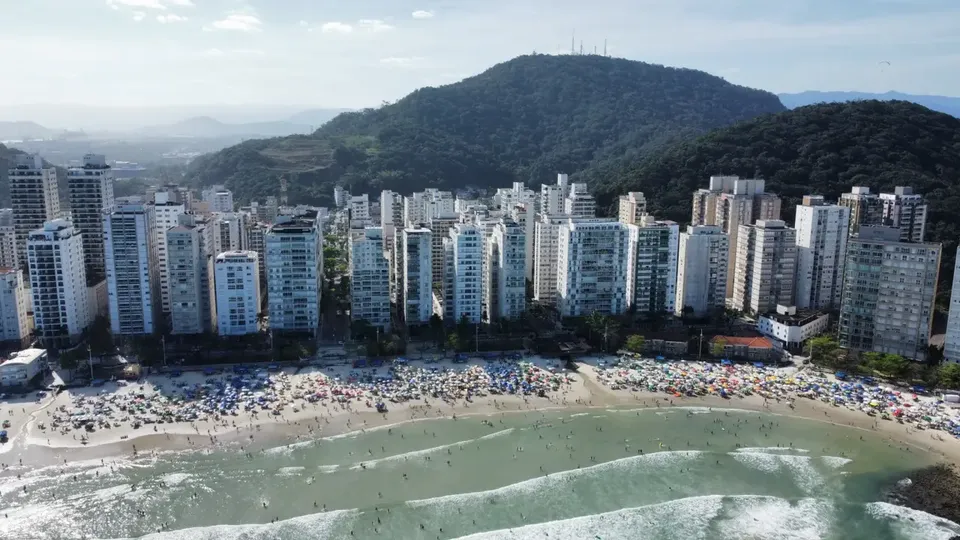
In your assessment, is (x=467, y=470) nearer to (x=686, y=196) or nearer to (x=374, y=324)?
(x=374, y=324)

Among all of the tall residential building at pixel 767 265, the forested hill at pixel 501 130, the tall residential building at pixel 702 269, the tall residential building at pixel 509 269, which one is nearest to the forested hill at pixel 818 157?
the tall residential building at pixel 767 265

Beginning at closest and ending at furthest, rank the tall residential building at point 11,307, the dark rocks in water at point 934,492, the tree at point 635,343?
the dark rocks in water at point 934,492 < the tall residential building at point 11,307 < the tree at point 635,343

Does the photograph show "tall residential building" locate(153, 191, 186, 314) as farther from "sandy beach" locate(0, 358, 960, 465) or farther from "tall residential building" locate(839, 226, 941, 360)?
"tall residential building" locate(839, 226, 941, 360)

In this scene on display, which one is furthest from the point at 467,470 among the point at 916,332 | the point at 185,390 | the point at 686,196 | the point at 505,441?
the point at 686,196

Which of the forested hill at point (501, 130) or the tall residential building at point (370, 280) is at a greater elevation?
the forested hill at point (501, 130)

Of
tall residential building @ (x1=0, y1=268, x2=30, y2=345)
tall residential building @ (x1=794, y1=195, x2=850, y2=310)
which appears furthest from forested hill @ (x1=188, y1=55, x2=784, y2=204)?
tall residential building @ (x1=0, y1=268, x2=30, y2=345)

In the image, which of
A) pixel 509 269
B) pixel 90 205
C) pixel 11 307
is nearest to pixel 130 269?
pixel 11 307

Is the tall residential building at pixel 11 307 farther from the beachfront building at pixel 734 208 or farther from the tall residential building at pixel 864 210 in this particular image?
the tall residential building at pixel 864 210
